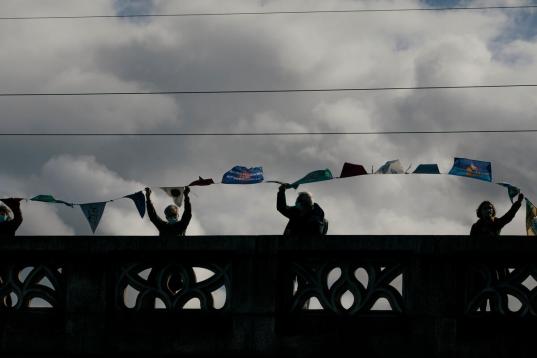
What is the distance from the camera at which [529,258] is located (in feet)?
35.3

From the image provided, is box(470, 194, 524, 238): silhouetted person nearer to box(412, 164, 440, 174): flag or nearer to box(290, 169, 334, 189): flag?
box(412, 164, 440, 174): flag

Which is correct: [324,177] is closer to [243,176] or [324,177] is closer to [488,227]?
[243,176]

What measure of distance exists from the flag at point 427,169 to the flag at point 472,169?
0.25 m

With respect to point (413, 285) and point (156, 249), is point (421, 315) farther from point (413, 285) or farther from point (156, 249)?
point (156, 249)

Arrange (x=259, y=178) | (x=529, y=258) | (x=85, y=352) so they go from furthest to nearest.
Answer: (x=259, y=178), (x=85, y=352), (x=529, y=258)

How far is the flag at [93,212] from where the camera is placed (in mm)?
14641

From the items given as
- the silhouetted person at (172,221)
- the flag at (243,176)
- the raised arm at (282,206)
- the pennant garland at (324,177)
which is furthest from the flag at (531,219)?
the silhouetted person at (172,221)

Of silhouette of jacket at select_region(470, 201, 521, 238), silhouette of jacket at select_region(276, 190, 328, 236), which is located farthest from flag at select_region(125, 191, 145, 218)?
silhouette of jacket at select_region(470, 201, 521, 238)

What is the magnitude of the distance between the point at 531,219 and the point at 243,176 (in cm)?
350

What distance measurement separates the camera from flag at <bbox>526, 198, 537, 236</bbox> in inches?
559

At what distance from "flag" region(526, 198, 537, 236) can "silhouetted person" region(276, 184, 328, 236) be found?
11.1 ft

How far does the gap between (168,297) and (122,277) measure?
0.59 metres

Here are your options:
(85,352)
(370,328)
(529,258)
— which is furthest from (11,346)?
(529,258)

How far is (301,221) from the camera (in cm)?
1188
